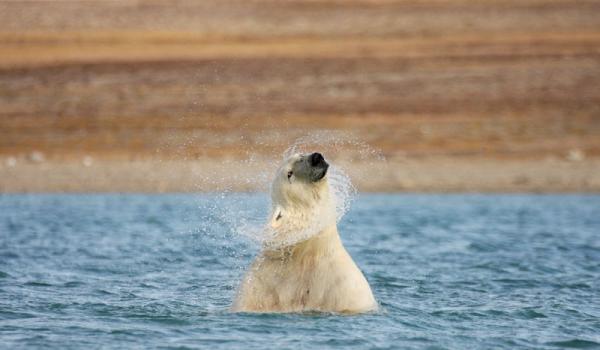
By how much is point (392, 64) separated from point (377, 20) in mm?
4508

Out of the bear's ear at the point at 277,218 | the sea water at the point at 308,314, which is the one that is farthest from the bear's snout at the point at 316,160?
the sea water at the point at 308,314

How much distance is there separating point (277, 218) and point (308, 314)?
0.82 meters

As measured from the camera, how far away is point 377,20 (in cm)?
3816

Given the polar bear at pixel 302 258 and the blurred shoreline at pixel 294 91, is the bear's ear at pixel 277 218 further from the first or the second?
the blurred shoreline at pixel 294 91

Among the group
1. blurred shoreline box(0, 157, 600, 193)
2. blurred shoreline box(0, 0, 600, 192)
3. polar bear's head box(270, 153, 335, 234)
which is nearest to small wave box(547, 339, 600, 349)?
polar bear's head box(270, 153, 335, 234)

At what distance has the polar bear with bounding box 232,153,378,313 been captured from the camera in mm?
9172

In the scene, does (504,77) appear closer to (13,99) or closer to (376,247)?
(13,99)

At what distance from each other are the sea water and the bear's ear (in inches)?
19.4

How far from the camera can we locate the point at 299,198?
9.16m

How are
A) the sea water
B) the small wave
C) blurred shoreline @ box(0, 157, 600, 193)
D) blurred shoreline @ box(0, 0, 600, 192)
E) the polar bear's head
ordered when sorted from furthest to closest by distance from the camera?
blurred shoreline @ box(0, 0, 600, 192) → blurred shoreline @ box(0, 157, 600, 193) → the polar bear's head → the sea water → the small wave

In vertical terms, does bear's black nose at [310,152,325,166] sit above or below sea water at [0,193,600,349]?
above

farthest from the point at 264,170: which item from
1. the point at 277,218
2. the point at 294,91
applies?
the point at 277,218

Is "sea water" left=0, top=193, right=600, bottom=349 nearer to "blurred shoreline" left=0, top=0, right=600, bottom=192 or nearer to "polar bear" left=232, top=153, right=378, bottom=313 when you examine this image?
"polar bear" left=232, top=153, right=378, bottom=313

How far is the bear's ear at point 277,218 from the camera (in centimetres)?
917
